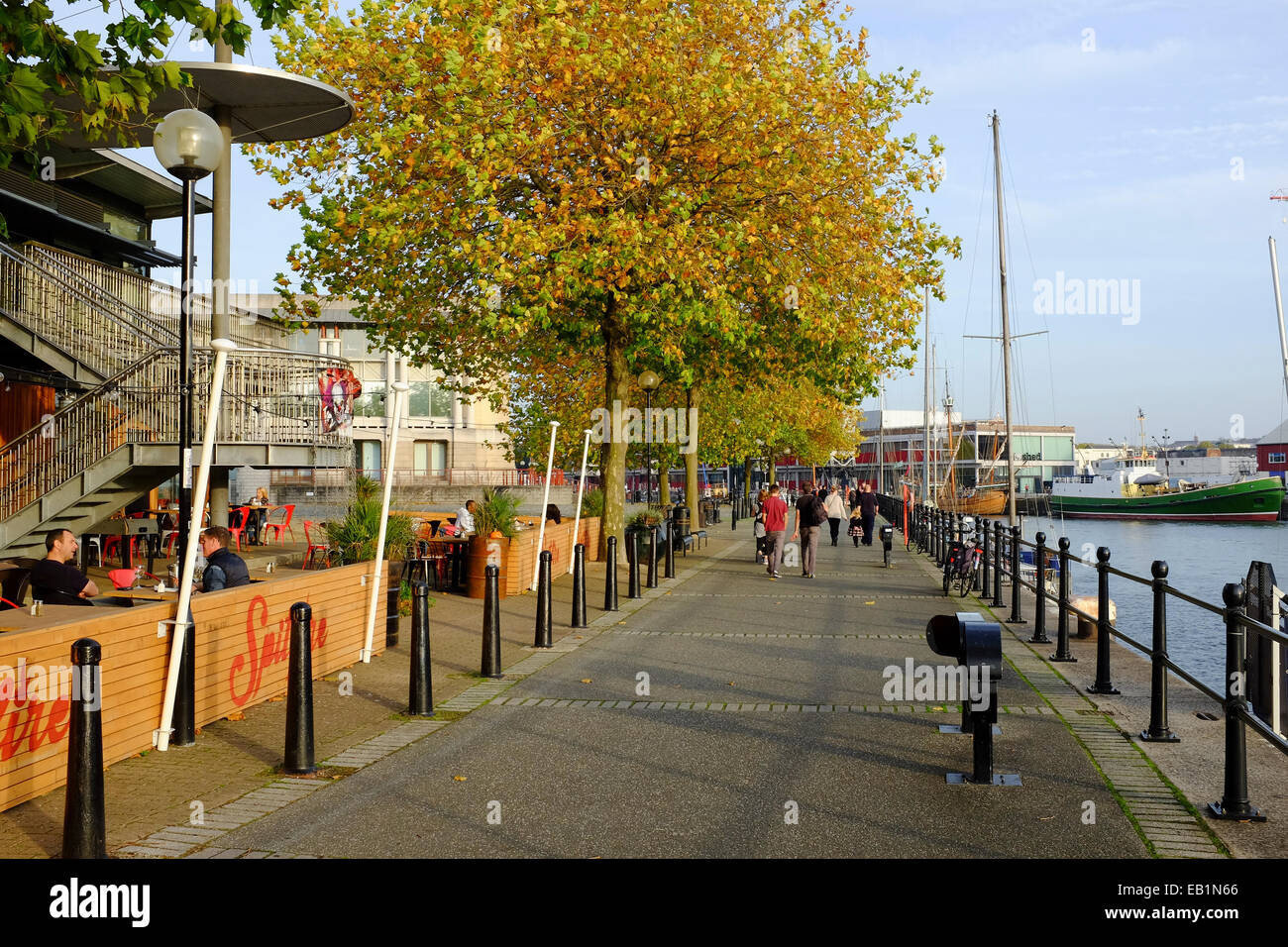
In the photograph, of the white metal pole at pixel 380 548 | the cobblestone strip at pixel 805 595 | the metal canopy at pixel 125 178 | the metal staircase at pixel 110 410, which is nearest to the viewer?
the white metal pole at pixel 380 548

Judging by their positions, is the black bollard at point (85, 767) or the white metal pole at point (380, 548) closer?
the black bollard at point (85, 767)

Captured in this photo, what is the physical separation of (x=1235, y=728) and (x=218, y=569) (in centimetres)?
774

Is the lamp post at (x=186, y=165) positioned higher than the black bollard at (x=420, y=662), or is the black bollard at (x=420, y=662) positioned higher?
the lamp post at (x=186, y=165)

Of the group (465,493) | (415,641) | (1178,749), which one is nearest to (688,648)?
(415,641)

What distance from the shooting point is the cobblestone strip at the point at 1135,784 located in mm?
5492

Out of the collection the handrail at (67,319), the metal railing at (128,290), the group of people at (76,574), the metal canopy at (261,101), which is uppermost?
the metal canopy at (261,101)

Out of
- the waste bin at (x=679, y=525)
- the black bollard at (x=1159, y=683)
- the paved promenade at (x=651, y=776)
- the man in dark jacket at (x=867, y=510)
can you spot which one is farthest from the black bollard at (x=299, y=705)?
the man in dark jacket at (x=867, y=510)

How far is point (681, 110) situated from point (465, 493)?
119 feet

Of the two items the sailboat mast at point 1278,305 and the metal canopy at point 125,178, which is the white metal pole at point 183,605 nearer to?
the metal canopy at point 125,178

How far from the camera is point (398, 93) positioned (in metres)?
18.9

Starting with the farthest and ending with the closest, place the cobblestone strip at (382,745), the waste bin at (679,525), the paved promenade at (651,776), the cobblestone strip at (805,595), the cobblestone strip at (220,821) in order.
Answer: the waste bin at (679,525)
the cobblestone strip at (805,595)
the cobblestone strip at (382,745)
the paved promenade at (651,776)
the cobblestone strip at (220,821)

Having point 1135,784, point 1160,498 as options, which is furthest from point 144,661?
point 1160,498

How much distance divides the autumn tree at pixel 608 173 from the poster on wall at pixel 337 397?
85.7 inches
